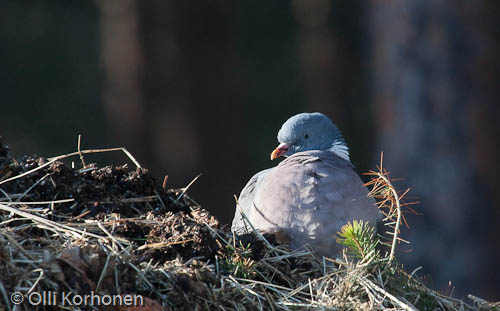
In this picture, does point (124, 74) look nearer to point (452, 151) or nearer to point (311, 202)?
point (452, 151)

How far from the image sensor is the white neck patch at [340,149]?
13.5 feet

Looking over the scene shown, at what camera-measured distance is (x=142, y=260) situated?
250 cm

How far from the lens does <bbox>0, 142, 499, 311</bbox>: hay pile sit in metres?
2.21

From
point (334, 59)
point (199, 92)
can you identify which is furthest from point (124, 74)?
point (334, 59)

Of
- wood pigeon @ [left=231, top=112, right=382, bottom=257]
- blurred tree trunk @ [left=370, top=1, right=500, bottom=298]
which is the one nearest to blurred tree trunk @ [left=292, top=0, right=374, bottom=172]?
blurred tree trunk @ [left=370, top=1, right=500, bottom=298]

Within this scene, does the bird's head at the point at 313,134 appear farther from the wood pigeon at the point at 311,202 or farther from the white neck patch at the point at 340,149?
the wood pigeon at the point at 311,202

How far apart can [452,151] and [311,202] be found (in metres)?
3.55

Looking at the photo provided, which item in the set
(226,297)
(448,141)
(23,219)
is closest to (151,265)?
(226,297)

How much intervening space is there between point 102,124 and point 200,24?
13.7 feet

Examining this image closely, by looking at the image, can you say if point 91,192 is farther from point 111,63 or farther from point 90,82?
point 90,82

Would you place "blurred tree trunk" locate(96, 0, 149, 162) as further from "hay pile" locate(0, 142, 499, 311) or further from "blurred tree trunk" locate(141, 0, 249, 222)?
"hay pile" locate(0, 142, 499, 311)

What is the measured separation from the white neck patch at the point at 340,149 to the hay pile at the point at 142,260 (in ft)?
3.72

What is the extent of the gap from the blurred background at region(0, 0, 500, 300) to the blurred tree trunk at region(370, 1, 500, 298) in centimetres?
1

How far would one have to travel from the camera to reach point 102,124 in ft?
38.9
